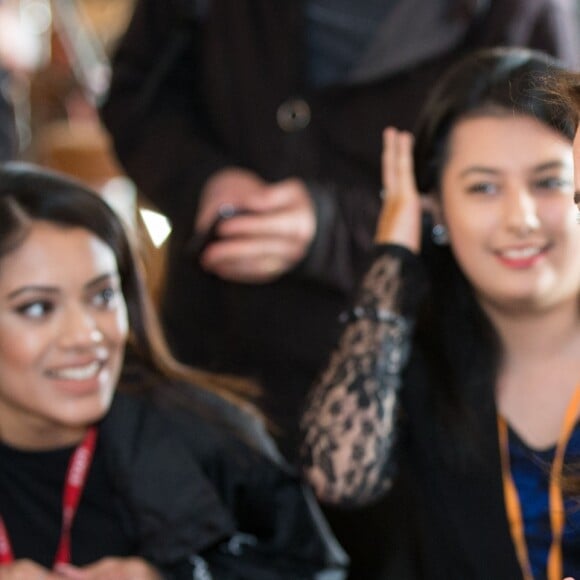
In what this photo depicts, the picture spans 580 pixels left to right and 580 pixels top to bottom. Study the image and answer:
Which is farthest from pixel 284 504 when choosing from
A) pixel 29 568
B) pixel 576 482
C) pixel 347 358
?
pixel 576 482

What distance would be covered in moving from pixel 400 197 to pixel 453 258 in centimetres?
12

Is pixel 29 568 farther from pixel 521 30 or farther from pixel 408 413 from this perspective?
pixel 521 30

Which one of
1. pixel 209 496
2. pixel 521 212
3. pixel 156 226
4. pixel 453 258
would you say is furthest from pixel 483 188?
pixel 156 226

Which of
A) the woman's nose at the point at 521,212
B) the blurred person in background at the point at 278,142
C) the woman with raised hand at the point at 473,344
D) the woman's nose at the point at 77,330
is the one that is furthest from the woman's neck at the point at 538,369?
the woman's nose at the point at 77,330

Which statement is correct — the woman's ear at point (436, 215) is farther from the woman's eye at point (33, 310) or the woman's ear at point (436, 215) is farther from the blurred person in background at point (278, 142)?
the woman's eye at point (33, 310)

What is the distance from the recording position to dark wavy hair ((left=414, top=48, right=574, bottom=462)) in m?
1.39

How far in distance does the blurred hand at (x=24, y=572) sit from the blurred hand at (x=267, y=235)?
19.2 inches

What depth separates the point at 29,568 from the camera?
1.41 meters

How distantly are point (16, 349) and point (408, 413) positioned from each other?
0.53 meters

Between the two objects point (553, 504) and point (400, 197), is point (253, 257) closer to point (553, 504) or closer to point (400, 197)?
point (400, 197)

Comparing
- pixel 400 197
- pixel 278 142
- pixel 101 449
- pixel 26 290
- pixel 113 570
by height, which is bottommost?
pixel 113 570

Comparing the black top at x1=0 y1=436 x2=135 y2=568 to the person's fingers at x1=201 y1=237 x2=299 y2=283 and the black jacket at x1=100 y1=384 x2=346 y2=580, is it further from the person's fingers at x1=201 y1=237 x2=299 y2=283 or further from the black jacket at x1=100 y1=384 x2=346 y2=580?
the person's fingers at x1=201 y1=237 x2=299 y2=283

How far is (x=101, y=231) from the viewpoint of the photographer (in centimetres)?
156

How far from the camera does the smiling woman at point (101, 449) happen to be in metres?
1.47
